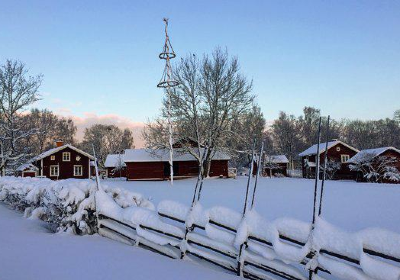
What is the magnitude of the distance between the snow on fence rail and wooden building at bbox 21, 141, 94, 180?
37286 mm

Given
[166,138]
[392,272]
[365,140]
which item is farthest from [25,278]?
[365,140]

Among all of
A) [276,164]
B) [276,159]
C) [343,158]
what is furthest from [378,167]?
[276,159]

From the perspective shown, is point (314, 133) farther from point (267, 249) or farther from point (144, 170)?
point (267, 249)

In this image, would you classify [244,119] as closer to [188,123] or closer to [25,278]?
[188,123]

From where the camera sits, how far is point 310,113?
7412 cm

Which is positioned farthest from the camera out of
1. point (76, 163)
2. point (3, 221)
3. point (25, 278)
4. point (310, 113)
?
point (310, 113)

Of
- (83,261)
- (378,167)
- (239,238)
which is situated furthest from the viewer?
(378,167)

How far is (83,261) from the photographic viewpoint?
5.39m

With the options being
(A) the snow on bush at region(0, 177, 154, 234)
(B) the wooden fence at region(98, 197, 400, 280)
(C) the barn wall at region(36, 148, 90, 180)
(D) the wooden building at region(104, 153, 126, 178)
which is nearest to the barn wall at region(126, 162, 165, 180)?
(C) the barn wall at region(36, 148, 90, 180)

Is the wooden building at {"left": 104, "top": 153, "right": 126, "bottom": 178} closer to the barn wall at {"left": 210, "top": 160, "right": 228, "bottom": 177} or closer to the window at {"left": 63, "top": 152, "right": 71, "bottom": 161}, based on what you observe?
the window at {"left": 63, "top": 152, "right": 71, "bottom": 161}

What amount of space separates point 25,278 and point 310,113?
75.4 meters

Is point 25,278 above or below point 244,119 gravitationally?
below

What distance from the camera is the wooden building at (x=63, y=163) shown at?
141 ft

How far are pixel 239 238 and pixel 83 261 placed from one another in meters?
2.74
